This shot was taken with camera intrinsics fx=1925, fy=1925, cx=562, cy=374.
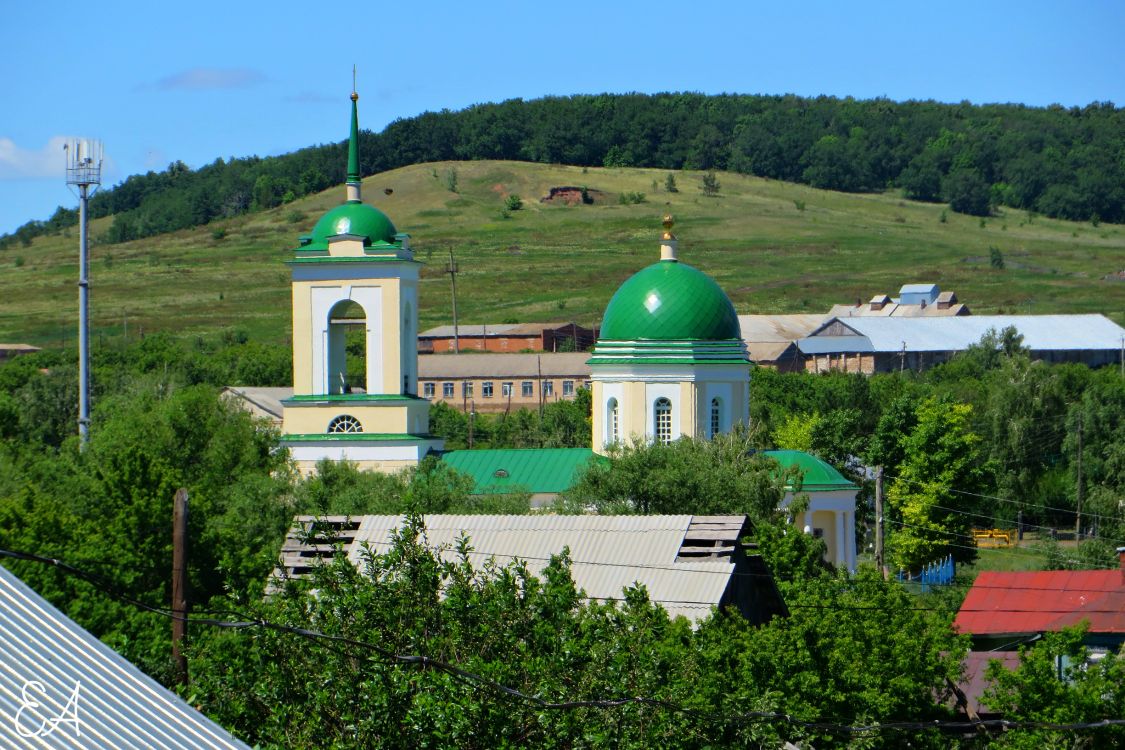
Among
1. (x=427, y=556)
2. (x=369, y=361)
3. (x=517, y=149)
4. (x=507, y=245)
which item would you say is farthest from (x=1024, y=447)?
(x=517, y=149)

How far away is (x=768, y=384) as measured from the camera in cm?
6994

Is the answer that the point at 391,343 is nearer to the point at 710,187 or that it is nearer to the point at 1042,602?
the point at 1042,602

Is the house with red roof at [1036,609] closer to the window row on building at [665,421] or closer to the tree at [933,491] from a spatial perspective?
the window row on building at [665,421]

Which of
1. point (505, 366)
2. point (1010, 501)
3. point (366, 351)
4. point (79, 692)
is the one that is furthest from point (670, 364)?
point (505, 366)

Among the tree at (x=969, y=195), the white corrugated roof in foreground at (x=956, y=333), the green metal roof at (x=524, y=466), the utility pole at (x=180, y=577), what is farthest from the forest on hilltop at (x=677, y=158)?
the utility pole at (x=180, y=577)

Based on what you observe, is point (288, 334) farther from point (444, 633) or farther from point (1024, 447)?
point (444, 633)

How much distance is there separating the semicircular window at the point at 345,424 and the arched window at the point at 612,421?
17.4ft

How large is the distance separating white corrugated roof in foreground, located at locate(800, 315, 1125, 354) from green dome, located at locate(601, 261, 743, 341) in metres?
56.8

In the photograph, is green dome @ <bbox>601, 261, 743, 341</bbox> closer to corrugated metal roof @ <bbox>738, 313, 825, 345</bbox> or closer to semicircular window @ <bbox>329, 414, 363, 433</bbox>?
semicircular window @ <bbox>329, 414, 363, 433</bbox>

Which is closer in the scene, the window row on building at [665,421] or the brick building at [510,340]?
the window row on building at [665,421]

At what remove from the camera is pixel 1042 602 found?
121 ft

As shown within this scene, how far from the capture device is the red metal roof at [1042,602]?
34.4 m

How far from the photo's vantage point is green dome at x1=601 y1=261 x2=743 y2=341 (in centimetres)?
4072

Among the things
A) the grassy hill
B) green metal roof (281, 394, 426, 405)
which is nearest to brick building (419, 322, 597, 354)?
the grassy hill
